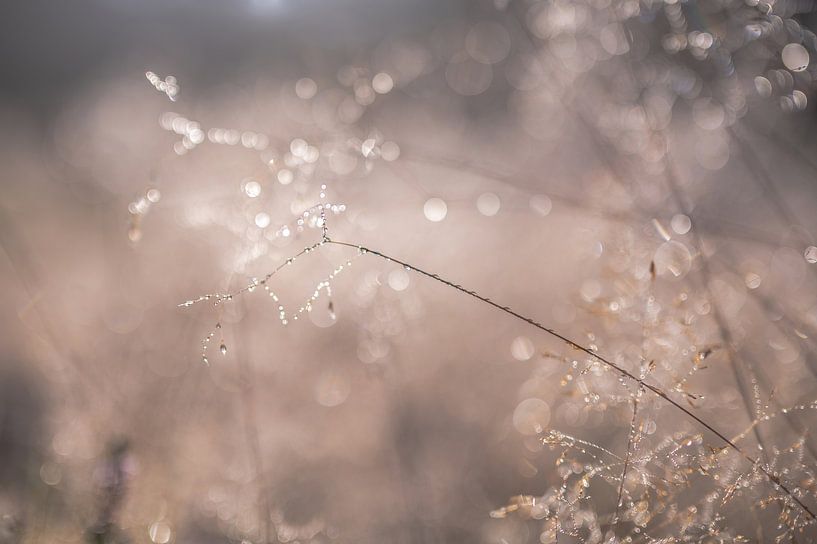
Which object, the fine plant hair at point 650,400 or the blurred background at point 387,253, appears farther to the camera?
the blurred background at point 387,253

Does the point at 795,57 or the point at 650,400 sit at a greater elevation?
the point at 795,57

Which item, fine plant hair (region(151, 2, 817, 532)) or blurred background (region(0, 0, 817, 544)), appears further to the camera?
blurred background (region(0, 0, 817, 544))

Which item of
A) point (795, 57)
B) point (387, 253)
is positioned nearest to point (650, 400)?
point (795, 57)

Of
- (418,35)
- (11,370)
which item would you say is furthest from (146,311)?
(418,35)

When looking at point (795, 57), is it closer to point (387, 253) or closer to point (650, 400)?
point (650, 400)

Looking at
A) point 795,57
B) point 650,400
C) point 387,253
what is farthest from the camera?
point 387,253

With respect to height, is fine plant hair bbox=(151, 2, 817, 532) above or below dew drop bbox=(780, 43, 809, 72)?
below

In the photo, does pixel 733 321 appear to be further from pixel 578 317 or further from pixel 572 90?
pixel 572 90

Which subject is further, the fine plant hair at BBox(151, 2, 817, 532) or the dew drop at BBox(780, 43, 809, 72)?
the dew drop at BBox(780, 43, 809, 72)
